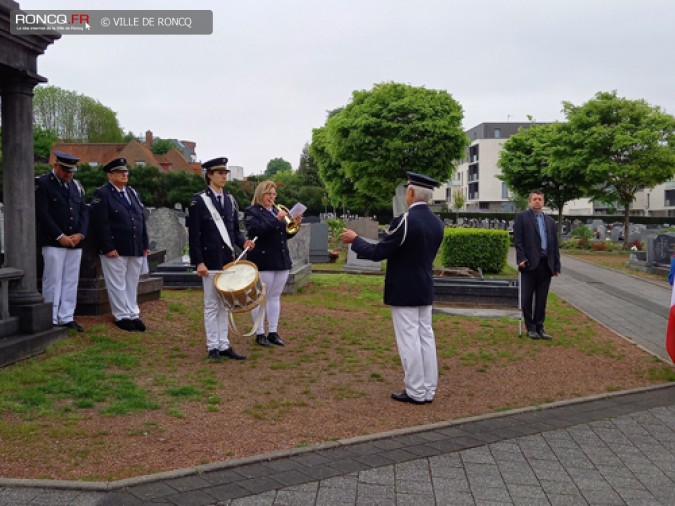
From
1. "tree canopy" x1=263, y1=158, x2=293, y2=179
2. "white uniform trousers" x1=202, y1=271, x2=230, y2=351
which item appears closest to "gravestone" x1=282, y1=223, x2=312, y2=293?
"white uniform trousers" x1=202, y1=271, x2=230, y2=351

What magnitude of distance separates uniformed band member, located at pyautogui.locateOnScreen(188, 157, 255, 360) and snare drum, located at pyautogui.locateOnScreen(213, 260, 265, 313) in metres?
0.21

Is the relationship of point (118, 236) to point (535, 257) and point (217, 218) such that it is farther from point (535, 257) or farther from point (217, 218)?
point (535, 257)

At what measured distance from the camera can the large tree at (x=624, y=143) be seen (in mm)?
31359

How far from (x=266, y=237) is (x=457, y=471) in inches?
173

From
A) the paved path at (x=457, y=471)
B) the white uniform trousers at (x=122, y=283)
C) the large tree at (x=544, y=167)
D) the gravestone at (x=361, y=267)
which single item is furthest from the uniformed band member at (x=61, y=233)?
the large tree at (x=544, y=167)

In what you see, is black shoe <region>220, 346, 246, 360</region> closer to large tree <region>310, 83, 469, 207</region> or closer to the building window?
large tree <region>310, 83, 469, 207</region>

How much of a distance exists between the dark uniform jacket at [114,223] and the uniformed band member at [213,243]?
50.3 inches

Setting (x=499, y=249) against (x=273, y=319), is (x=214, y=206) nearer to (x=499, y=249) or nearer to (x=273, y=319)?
(x=273, y=319)

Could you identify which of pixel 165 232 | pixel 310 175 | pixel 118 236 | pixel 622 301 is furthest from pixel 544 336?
pixel 310 175

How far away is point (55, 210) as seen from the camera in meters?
8.07

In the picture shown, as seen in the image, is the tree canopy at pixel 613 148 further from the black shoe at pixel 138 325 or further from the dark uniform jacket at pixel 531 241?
the black shoe at pixel 138 325

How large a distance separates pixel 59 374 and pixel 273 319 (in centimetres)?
275

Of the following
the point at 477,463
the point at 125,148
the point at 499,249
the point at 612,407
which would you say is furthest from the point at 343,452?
the point at 125,148

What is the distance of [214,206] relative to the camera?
7.61 m
